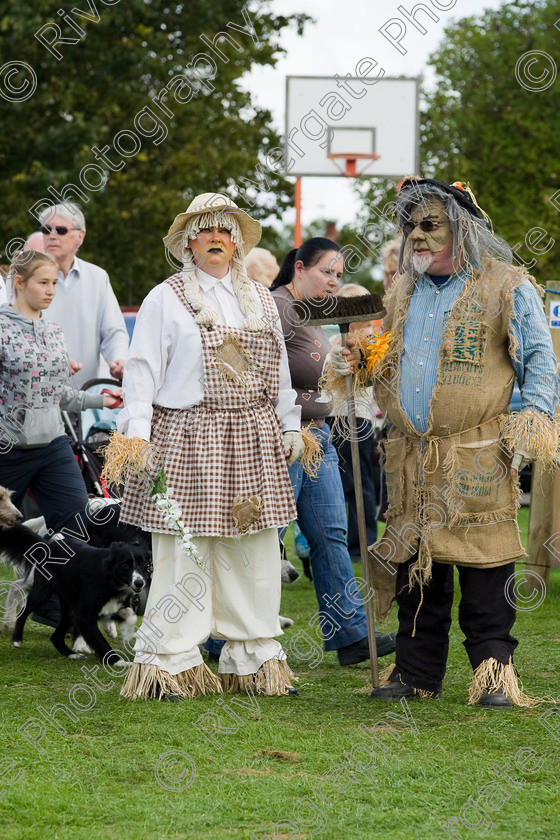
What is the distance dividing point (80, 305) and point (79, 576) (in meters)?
1.98

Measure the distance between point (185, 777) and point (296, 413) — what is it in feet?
6.34

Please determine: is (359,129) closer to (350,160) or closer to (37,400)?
(350,160)

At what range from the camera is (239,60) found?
21531 millimetres

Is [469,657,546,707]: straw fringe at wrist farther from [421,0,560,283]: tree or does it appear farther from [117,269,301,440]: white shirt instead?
[421,0,560,283]: tree

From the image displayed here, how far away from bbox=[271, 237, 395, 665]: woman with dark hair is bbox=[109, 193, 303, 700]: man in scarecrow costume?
21.6 inches

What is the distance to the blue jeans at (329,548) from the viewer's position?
18.6 feet

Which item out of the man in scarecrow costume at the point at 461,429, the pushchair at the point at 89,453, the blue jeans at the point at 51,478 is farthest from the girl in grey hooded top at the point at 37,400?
the man in scarecrow costume at the point at 461,429

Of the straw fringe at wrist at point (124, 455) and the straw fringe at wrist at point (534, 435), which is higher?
the straw fringe at wrist at point (534, 435)

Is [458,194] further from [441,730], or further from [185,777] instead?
[185,777]

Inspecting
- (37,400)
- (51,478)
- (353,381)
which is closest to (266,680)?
(353,381)

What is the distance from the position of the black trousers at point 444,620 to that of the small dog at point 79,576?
1.46m

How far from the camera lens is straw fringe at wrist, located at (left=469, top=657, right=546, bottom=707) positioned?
472 cm

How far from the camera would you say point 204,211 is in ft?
16.6

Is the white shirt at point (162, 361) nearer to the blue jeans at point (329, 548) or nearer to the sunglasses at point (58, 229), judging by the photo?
the blue jeans at point (329, 548)
